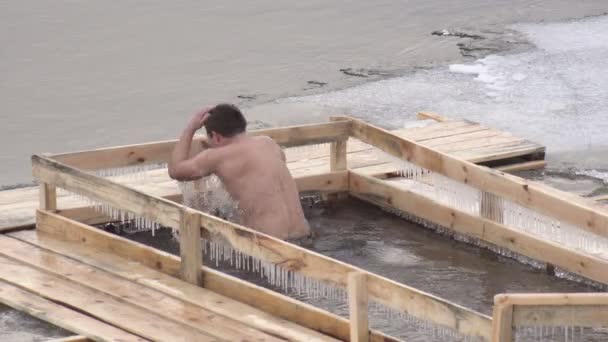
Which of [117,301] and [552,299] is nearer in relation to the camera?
[552,299]

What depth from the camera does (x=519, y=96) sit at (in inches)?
521

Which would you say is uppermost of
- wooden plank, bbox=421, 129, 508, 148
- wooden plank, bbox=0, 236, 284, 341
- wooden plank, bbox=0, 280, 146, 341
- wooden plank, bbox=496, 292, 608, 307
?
wooden plank, bbox=496, 292, 608, 307

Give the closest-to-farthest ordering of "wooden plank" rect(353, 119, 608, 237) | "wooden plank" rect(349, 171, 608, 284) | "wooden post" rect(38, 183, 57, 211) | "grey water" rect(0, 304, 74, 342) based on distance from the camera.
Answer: "grey water" rect(0, 304, 74, 342)
"wooden plank" rect(353, 119, 608, 237)
"wooden plank" rect(349, 171, 608, 284)
"wooden post" rect(38, 183, 57, 211)

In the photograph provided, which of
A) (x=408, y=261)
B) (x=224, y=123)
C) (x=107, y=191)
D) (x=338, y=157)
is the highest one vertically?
(x=224, y=123)

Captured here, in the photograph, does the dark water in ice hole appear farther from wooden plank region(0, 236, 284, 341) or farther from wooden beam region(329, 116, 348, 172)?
wooden plank region(0, 236, 284, 341)

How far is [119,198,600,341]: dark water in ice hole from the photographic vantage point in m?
7.79

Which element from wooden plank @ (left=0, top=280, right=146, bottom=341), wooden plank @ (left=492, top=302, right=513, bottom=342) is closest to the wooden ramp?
wooden plank @ (left=0, top=280, right=146, bottom=341)

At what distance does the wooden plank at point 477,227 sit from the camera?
8.10 metres

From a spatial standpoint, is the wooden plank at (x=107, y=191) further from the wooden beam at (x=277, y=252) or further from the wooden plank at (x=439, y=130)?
the wooden plank at (x=439, y=130)

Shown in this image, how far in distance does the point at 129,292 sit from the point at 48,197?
57.5 inches

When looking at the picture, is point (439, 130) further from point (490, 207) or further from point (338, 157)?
point (490, 207)

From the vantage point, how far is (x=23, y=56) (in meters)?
15.2

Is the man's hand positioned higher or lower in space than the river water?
higher

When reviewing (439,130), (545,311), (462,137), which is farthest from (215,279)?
(439,130)
